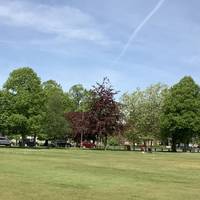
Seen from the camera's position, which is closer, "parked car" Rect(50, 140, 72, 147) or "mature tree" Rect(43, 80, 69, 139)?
"mature tree" Rect(43, 80, 69, 139)

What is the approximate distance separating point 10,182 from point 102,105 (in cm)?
6764

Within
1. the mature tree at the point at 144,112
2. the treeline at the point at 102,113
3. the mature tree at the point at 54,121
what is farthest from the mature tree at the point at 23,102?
the mature tree at the point at 144,112

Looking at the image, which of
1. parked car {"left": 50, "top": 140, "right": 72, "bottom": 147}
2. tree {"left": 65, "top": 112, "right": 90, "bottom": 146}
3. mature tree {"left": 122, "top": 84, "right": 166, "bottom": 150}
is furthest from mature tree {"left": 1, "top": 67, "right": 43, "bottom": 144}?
parked car {"left": 50, "top": 140, "right": 72, "bottom": 147}

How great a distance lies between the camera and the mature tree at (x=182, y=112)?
96312mm

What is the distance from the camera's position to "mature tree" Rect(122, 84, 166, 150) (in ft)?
Answer: 352

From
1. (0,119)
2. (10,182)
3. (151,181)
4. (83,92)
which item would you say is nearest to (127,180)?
(151,181)

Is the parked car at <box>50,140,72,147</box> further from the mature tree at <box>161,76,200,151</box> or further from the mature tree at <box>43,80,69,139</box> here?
the mature tree at <box>161,76,200,151</box>

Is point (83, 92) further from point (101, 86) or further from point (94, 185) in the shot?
point (94, 185)

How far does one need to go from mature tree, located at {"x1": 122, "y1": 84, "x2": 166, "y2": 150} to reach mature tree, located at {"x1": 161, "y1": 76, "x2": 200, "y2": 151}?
5.07 m

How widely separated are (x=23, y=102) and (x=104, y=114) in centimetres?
1352

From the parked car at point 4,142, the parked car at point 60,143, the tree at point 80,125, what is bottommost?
the parked car at point 4,142

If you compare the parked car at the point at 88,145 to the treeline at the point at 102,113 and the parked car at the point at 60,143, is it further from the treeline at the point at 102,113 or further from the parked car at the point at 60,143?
the parked car at the point at 60,143

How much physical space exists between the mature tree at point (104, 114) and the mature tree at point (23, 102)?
891cm

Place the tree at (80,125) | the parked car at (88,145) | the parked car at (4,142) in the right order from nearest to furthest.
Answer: the tree at (80,125)
the parked car at (4,142)
the parked car at (88,145)
